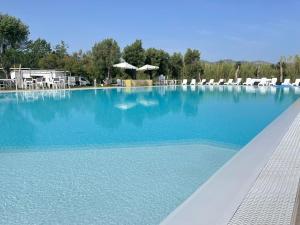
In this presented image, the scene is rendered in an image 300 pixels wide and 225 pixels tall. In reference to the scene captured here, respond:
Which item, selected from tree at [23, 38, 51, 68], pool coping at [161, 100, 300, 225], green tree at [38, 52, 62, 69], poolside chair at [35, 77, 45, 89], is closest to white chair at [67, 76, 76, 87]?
green tree at [38, 52, 62, 69]

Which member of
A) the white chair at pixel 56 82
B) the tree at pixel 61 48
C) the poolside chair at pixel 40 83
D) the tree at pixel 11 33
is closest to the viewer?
the poolside chair at pixel 40 83

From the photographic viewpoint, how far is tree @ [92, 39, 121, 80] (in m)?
24.2

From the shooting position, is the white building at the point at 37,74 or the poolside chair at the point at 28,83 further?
the white building at the point at 37,74

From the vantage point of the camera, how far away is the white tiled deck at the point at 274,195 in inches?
84.2

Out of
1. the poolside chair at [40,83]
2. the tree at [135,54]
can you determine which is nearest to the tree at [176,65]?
the tree at [135,54]

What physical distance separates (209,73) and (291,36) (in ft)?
24.9

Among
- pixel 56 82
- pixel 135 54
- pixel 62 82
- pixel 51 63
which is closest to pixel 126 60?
pixel 135 54

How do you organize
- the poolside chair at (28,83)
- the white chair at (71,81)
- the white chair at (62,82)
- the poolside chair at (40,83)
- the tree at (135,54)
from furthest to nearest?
the tree at (135,54), the white chair at (71,81), the white chair at (62,82), the poolside chair at (40,83), the poolside chair at (28,83)

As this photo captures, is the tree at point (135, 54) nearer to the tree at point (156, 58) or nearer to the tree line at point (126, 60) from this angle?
the tree line at point (126, 60)

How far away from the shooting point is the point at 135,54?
26.3 meters

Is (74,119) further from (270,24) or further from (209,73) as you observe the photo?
(209,73)

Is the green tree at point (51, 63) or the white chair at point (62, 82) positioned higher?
the green tree at point (51, 63)

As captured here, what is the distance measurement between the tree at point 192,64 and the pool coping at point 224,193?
24014 mm

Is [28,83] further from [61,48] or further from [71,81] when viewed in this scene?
[61,48]
